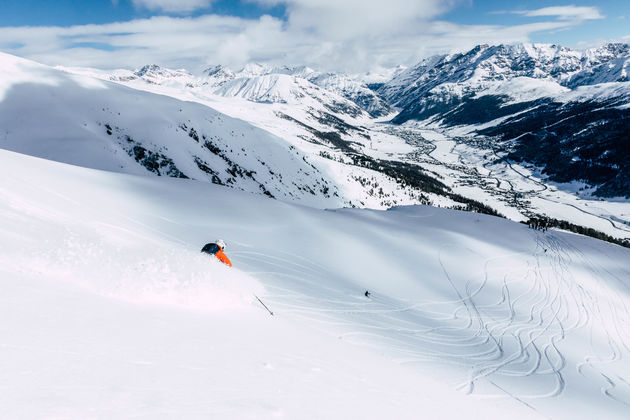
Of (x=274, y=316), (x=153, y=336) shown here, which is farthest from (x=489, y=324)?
(x=153, y=336)

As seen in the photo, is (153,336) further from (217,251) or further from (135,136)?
(135,136)

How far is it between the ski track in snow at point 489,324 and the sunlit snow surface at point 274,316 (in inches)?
4.2

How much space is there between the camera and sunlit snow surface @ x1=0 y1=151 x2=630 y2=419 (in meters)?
4.88

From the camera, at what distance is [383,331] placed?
1382 cm

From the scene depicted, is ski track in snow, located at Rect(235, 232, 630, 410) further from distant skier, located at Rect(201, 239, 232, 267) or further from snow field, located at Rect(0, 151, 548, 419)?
distant skier, located at Rect(201, 239, 232, 267)

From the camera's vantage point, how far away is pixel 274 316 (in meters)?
11.4

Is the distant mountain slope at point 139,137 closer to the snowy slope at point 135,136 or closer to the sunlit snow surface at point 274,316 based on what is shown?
the snowy slope at point 135,136

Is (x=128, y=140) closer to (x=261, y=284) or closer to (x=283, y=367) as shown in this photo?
(x=261, y=284)

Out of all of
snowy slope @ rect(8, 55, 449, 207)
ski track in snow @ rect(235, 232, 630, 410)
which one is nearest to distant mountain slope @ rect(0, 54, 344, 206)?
snowy slope @ rect(8, 55, 449, 207)

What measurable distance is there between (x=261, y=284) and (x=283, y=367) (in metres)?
7.66

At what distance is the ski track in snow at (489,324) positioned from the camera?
500 inches

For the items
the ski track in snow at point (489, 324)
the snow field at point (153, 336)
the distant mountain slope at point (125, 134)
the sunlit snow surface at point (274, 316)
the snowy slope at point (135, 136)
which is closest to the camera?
the snow field at point (153, 336)

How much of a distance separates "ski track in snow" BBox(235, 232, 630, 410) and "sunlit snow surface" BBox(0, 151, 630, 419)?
0.11 m

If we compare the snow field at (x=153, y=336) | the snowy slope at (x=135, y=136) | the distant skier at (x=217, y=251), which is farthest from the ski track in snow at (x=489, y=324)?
the snowy slope at (x=135, y=136)
